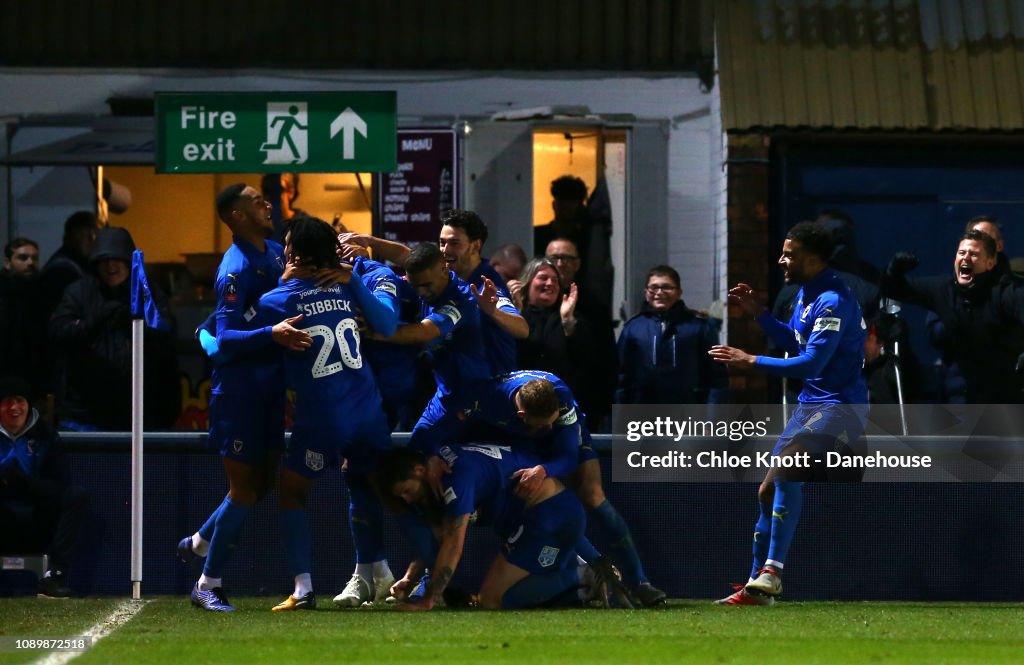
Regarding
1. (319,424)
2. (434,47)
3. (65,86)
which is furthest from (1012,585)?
(65,86)

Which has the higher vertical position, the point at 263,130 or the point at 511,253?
the point at 263,130

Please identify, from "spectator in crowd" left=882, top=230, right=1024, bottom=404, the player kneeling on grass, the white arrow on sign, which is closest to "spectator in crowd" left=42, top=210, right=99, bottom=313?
the white arrow on sign

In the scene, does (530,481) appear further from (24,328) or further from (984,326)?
(24,328)

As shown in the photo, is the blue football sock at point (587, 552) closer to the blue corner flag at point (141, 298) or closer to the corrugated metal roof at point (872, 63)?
the blue corner flag at point (141, 298)

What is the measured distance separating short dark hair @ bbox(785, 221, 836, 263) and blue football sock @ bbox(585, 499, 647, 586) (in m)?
1.71

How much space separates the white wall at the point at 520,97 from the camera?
14398 millimetres

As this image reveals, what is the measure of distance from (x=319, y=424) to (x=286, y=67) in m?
5.80

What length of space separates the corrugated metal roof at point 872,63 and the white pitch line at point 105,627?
6.31 meters

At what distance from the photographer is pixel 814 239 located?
10.0 m

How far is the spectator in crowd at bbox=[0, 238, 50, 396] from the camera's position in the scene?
39.3ft

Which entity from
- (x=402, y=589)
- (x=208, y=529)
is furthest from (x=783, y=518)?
(x=208, y=529)

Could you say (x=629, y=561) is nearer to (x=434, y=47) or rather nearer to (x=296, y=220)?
(x=296, y=220)

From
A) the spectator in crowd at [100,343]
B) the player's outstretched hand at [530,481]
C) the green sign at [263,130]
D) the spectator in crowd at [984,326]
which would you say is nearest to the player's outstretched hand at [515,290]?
the green sign at [263,130]

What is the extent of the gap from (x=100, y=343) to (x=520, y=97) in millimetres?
4336
